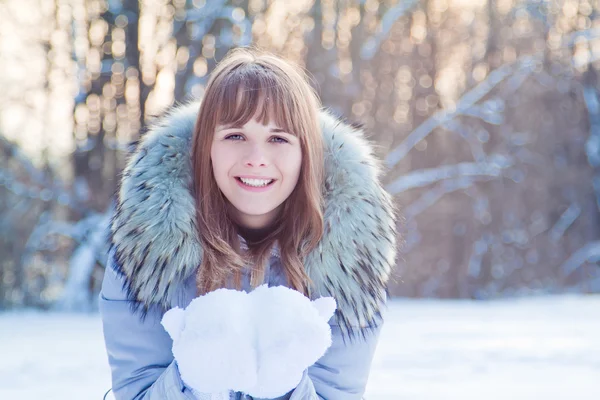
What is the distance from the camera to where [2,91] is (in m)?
6.25

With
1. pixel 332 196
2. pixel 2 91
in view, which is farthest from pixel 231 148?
pixel 2 91

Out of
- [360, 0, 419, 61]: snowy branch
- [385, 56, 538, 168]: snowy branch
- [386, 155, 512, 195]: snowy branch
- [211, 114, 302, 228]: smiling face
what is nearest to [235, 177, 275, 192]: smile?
[211, 114, 302, 228]: smiling face

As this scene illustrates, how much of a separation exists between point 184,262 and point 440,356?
2.74m

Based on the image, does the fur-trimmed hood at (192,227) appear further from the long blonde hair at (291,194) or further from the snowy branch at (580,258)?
the snowy branch at (580,258)

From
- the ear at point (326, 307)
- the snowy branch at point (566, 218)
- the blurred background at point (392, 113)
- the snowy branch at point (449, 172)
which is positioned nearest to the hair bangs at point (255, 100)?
the ear at point (326, 307)

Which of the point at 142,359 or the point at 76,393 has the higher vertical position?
the point at 142,359

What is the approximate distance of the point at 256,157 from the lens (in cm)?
145

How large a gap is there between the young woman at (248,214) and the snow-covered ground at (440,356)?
150 cm

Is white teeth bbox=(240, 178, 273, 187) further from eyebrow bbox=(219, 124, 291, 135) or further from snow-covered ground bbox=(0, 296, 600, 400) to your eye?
snow-covered ground bbox=(0, 296, 600, 400)

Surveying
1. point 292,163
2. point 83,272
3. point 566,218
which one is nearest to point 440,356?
point 292,163

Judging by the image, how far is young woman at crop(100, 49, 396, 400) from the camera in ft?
4.72

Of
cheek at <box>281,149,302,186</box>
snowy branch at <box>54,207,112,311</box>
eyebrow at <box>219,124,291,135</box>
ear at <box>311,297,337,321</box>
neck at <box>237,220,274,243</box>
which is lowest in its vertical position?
snowy branch at <box>54,207,112,311</box>

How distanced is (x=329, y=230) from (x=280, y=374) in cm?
42

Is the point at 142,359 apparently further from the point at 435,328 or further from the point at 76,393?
the point at 435,328
